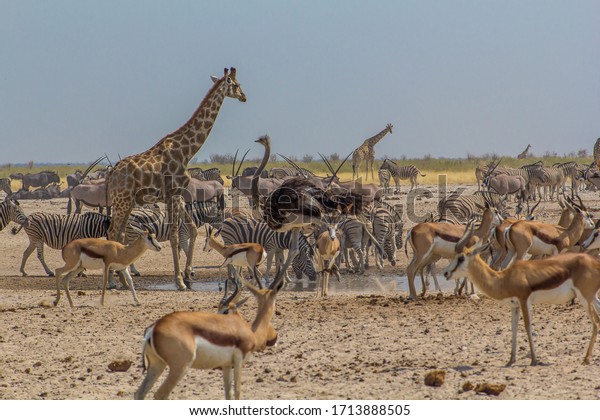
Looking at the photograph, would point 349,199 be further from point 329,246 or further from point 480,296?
point 480,296

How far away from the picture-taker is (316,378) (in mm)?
7582

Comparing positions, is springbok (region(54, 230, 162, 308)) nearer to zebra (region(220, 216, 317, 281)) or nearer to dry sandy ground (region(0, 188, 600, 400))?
dry sandy ground (region(0, 188, 600, 400))

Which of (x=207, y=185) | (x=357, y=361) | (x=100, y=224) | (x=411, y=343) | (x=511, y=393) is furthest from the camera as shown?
(x=207, y=185)

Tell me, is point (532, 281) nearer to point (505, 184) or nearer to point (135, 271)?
point (135, 271)

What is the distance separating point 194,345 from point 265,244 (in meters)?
8.91

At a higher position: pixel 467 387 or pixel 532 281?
pixel 532 281

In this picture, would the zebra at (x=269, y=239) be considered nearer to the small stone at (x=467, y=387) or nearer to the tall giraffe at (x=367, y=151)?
the small stone at (x=467, y=387)

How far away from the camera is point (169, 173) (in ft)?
45.8

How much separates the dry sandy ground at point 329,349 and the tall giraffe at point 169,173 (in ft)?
4.69

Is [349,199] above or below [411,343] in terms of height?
above

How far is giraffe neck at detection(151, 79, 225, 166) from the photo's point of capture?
1421 cm

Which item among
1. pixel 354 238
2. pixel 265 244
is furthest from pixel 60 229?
pixel 354 238

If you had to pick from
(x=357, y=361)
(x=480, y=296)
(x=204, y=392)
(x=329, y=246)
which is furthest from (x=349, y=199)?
(x=204, y=392)

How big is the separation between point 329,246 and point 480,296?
224 cm
